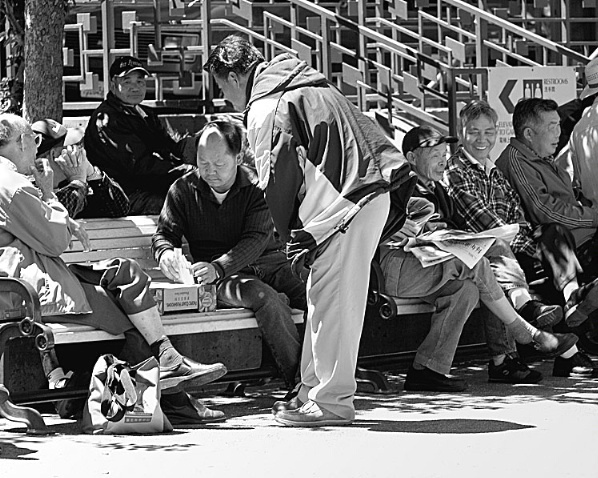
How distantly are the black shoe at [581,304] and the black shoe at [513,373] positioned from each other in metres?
0.44

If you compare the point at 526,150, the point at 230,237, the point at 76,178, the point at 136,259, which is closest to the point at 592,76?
the point at 526,150

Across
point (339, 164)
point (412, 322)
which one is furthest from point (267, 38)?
point (339, 164)

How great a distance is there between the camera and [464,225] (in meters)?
8.97

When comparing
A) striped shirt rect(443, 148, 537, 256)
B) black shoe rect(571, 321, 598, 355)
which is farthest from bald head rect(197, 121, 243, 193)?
black shoe rect(571, 321, 598, 355)

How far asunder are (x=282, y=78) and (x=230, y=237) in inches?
48.2

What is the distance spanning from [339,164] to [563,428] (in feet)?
5.39

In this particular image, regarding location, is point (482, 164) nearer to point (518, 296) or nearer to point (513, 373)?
point (518, 296)

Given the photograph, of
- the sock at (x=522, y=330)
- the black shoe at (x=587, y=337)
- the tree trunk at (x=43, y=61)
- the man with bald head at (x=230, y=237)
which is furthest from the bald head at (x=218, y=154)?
the black shoe at (x=587, y=337)

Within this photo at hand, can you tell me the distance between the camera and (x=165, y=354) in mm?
7316

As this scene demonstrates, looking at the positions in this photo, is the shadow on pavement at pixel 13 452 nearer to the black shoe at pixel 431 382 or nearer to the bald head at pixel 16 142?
the bald head at pixel 16 142

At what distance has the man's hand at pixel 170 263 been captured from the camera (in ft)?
26.1

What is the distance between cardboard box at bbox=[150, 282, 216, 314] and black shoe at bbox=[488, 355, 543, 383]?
185 centimetres

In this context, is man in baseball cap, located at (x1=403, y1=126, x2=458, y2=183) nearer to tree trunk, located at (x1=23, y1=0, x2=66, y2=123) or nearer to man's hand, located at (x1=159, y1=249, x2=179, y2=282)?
man's hand, located at (x1=159, y1=249, x2=179, y2=282)

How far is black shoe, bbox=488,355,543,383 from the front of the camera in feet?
28.3
